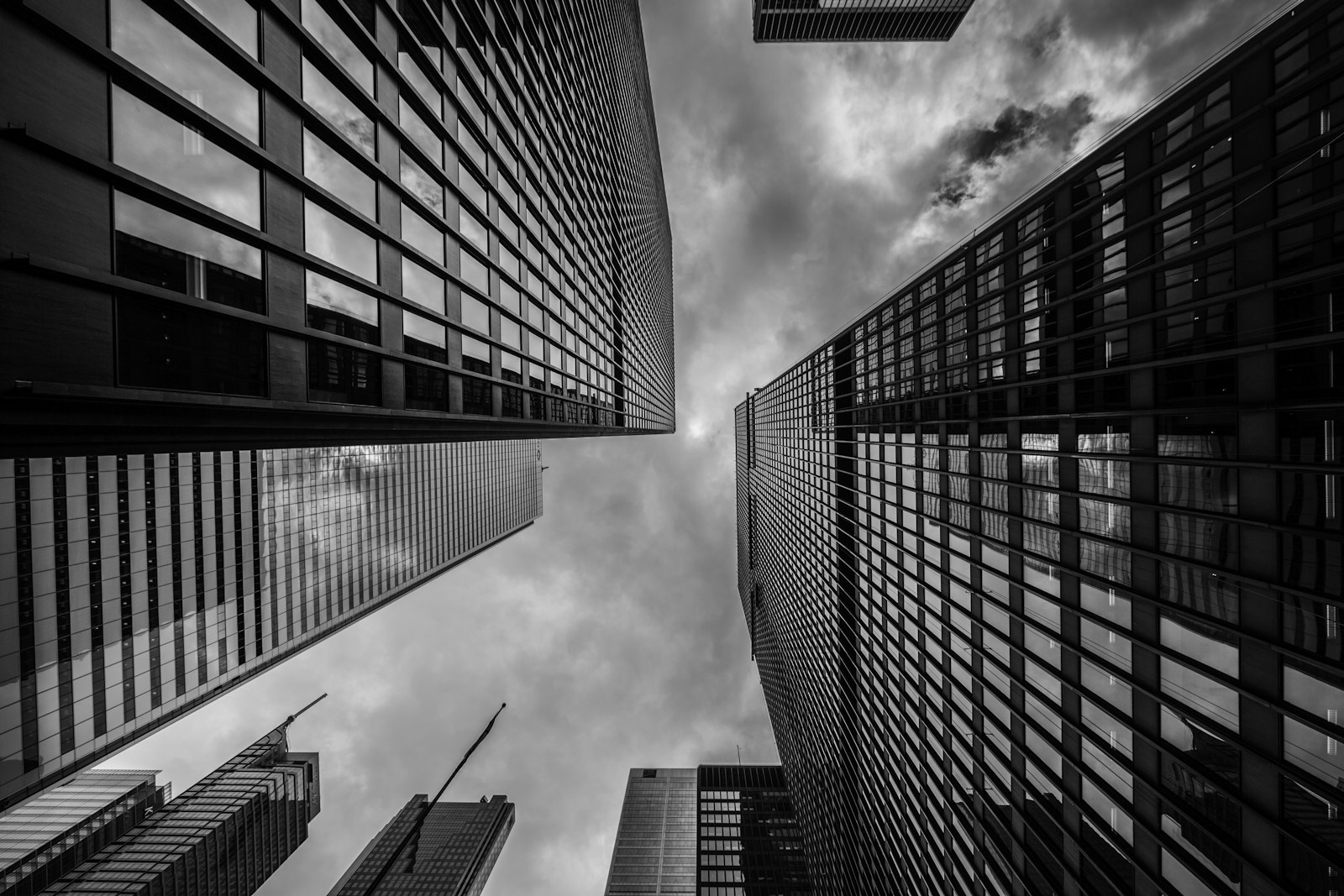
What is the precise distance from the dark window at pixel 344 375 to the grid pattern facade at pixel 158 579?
54686mm

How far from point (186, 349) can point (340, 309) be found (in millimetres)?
5231

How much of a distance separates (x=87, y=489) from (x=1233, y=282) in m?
90.0

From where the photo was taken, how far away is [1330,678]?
11.9 meters

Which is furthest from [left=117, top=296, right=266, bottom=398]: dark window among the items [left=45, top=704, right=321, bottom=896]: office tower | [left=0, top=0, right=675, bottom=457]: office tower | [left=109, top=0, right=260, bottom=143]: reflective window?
[left=45, top=704, right=321, bottom=896]: office tower

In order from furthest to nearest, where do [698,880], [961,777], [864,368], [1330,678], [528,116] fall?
[698,880] < [864,368] < [528,116] < [961,777] < [1330,678]

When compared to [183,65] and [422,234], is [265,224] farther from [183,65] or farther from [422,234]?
[422,234]

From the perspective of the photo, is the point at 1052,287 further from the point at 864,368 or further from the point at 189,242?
the point at 189,242

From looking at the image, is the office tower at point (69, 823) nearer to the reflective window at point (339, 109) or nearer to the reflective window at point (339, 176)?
the reflective window at point (339, 176)

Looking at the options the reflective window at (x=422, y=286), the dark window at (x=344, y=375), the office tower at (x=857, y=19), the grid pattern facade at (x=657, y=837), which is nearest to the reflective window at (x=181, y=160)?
the dark window at (x=344, y=375)

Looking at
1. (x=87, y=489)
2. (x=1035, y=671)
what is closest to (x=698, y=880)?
(x=1035, y=671)

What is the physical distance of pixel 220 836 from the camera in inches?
4222

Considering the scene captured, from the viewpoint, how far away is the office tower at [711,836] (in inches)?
4220

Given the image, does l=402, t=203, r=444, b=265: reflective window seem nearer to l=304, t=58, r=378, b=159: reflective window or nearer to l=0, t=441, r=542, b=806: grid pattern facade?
l=304, t=58, r=378, b=159: reflective window

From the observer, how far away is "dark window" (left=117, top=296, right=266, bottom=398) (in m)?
9.45
